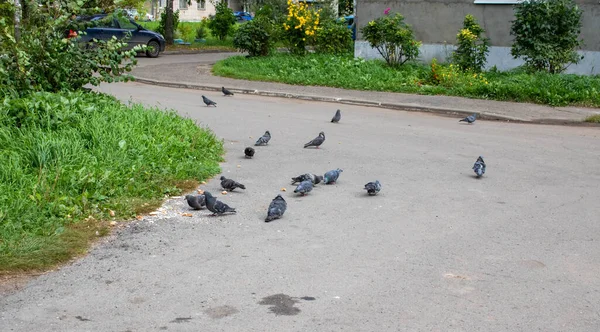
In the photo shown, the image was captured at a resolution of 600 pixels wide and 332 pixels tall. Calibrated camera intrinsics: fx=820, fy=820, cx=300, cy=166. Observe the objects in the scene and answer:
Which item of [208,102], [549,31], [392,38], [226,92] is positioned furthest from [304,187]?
[392,38]

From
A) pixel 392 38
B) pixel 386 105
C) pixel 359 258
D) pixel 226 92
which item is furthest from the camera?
pixel 392 38

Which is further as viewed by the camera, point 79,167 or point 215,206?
point 79,167

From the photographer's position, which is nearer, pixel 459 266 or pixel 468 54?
pixel 459 266

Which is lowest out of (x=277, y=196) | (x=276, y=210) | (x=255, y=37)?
(x=276, y=210)

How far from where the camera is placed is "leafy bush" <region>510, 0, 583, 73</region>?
20.4 meters

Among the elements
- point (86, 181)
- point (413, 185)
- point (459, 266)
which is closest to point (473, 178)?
point (413, 185)

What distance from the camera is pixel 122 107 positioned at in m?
12.1

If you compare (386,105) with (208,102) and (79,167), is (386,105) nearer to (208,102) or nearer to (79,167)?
(208,102)

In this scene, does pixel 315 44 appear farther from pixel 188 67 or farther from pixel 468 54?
pixel 468 54

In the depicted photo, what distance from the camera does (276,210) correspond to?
8391 mm

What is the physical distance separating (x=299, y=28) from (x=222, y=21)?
1700 cm

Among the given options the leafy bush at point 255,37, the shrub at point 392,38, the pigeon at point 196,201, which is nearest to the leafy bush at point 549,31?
the shrub at point 392,38

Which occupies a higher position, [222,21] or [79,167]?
[222,21]

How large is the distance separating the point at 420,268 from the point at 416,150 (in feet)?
19.9
